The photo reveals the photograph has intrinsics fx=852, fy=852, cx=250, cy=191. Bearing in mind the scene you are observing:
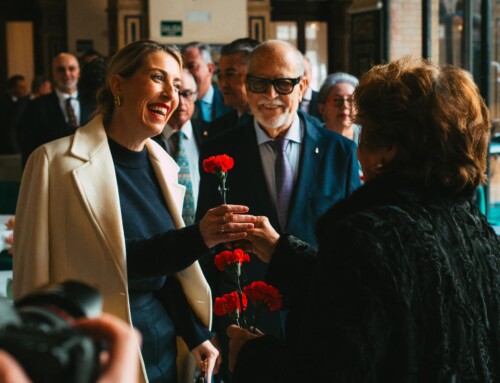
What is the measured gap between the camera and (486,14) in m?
6.04

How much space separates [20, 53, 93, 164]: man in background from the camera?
675 centimetres

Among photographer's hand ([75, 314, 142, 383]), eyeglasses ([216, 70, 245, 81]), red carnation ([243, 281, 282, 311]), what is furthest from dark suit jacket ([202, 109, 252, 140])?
photographer's hand ([75, 314, 142, 383])

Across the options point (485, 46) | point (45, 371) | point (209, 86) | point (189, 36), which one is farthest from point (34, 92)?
point (45, 371)

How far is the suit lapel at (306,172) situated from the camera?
11.0 feet

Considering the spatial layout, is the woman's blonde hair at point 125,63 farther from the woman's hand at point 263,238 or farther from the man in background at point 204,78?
the man in background at point 204,78

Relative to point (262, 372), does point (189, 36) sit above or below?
above

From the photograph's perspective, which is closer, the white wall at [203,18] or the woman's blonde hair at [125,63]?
the woman's blonde hair at [125,63]

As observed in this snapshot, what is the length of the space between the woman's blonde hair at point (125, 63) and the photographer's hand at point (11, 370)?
6.77 feet

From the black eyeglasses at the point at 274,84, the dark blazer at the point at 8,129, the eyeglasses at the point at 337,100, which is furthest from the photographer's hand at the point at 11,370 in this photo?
the dark blazer at the point at 8,129

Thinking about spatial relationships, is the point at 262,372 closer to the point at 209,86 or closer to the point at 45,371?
the point at 45,371

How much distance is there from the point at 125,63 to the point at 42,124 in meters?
4.34

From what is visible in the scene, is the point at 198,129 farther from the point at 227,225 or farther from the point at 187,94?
the point at 227,225

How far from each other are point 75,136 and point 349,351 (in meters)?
1.27

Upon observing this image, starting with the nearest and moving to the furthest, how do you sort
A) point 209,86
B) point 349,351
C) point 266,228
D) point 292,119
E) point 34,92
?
point 349,351
point 266,228
point 292,119
point 209,86
point 34,92
